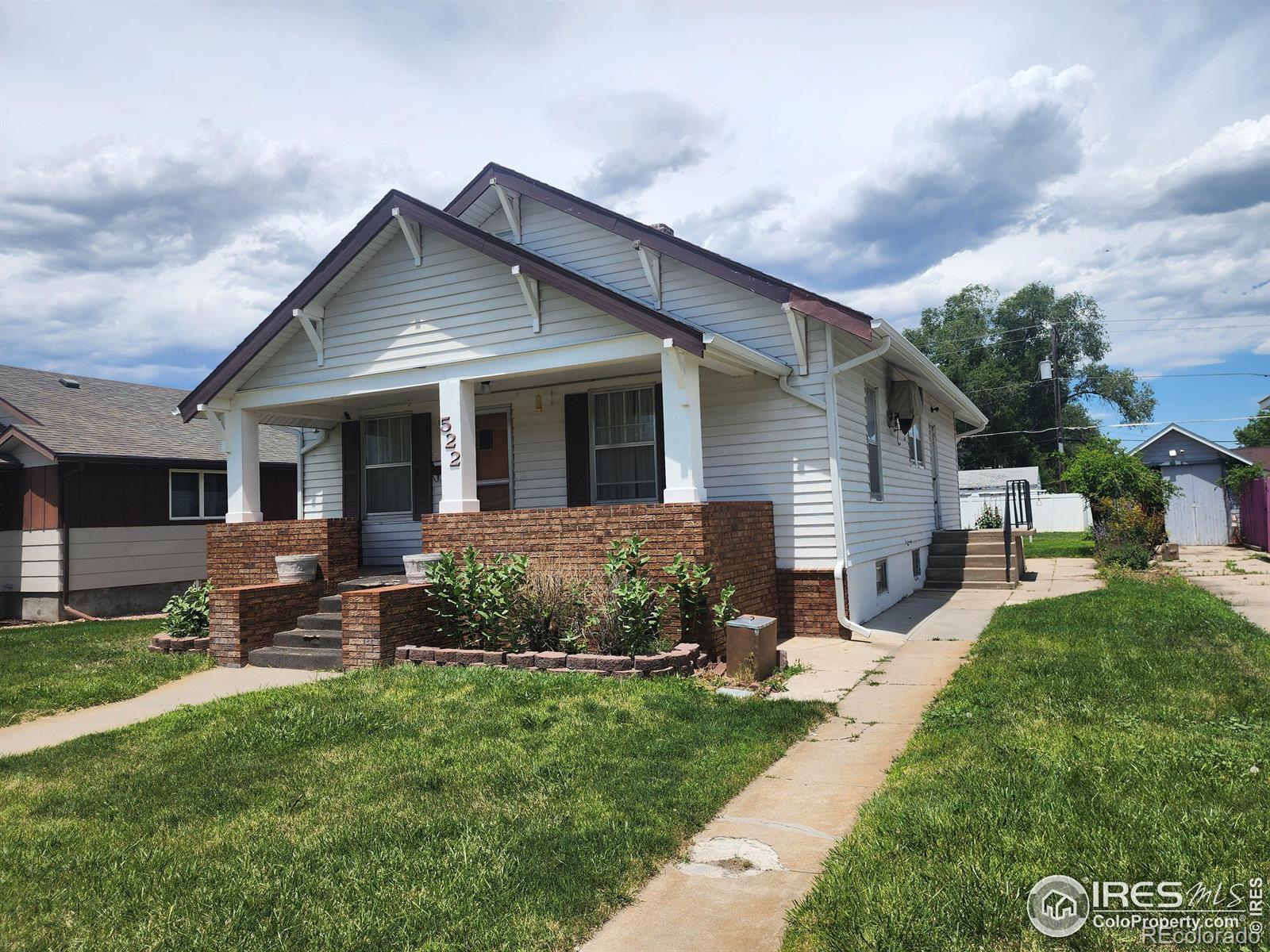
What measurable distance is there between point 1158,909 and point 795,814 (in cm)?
182

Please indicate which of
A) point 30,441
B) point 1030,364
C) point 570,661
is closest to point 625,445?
point 570,661

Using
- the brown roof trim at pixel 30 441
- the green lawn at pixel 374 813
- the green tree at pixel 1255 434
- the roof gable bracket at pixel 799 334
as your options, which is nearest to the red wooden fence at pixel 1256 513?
the roof gable bracket at pixel 799 334

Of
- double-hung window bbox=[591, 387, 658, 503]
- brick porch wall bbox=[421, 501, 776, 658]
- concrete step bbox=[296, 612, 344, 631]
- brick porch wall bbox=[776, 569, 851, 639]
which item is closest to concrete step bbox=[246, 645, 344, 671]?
concrete step bbox=[296, 612, 344, 631]

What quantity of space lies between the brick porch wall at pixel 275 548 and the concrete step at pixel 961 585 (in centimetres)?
975

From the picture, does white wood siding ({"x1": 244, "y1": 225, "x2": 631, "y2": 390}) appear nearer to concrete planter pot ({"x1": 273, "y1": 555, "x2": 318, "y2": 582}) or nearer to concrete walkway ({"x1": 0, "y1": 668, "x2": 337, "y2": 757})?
concrete planter pot ({"x1": 273, "y1": 555, "x2": 318, "y2": 582})

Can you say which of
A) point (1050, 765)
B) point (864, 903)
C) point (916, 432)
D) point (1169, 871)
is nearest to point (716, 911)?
point (864, 903)

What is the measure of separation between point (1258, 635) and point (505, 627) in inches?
295

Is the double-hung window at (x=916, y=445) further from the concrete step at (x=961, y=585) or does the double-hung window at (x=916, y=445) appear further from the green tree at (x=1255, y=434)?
the green tree at (x=1255, y=434)

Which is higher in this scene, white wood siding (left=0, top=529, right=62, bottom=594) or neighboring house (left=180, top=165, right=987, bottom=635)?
neighboring house (left=180, top=165, right=987, bottom=635)

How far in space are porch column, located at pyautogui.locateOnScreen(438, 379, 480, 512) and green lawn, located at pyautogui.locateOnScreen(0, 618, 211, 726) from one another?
10.9 ft

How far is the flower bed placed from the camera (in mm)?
7586

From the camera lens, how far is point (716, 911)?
11.4 ft

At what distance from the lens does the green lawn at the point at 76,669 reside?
773cm

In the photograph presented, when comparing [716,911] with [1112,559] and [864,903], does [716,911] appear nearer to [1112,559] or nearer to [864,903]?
[864,903]
